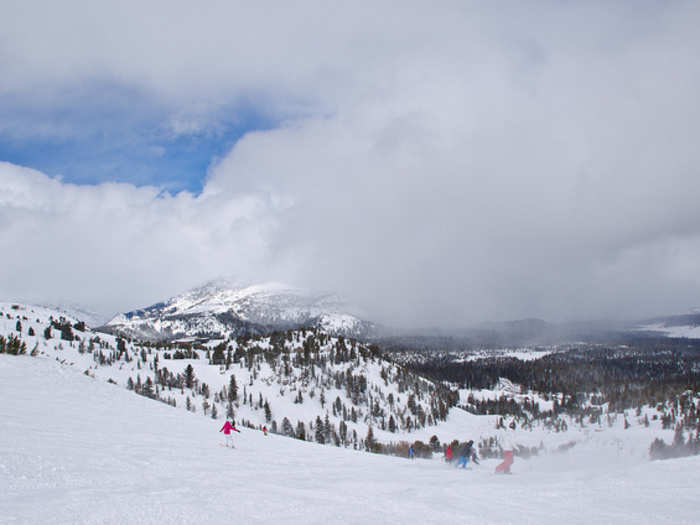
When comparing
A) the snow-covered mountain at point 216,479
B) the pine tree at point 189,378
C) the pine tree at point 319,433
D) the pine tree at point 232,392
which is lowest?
the pine tree at point 319,433

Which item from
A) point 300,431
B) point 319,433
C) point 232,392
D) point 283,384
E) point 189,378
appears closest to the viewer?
point 300,431

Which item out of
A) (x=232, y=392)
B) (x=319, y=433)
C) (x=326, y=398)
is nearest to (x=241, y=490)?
(x=319, y=433)

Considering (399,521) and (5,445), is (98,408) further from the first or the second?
(399,521)

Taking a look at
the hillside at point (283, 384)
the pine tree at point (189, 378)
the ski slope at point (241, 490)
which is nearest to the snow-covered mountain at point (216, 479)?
the ski slope at point (241, 490)

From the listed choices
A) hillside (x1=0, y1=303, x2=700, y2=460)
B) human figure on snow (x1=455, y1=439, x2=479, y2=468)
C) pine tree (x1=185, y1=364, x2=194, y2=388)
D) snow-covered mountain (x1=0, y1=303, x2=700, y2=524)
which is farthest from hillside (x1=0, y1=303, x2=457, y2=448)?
human figure on snow (x1=455, y1=439, x2=479, y2=468)

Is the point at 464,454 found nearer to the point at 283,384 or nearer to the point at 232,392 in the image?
the point at 232,392

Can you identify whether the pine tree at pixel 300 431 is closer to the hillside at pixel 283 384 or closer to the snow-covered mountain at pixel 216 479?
the hillside at pixel 283 384

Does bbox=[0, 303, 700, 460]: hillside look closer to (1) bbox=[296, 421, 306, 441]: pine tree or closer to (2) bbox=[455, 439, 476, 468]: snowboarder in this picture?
(1) bbox=[296, 421, 306, 441]: pine tree

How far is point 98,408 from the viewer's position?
104ft

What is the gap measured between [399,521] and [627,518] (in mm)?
6327

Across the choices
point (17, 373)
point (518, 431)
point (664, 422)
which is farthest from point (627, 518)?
point (664, 422)

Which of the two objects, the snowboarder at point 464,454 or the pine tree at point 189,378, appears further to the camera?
the pine tree at point 189,378

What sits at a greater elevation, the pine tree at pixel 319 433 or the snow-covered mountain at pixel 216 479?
the snow-covered mountain at pixel 216 479

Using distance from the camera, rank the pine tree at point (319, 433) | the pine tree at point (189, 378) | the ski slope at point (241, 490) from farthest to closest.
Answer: the pine tree at point (189, 378) → the pine tree at point (319, 433) → the ski slope at point (241, 490)
